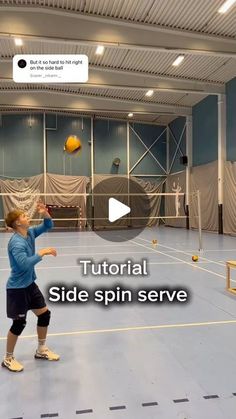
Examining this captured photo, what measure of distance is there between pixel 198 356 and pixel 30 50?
13.1m

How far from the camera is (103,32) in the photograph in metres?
11.9

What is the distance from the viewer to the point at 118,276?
23.1ft

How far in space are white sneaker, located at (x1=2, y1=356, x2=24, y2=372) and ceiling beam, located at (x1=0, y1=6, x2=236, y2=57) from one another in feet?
34.3

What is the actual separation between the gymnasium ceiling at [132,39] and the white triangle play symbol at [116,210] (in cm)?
798

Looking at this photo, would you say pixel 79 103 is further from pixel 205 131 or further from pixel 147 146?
pixel 205 131

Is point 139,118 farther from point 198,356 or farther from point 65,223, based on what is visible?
point 198,356

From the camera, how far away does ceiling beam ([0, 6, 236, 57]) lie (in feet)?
37.1

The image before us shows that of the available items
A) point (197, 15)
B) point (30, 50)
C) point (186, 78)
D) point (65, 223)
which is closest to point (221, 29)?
point (197, 15)

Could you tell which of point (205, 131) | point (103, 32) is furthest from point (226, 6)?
point (205, 131)

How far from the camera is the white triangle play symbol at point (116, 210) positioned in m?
23.1

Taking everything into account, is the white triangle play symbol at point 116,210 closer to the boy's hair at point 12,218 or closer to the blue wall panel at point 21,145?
the blue wall panel at point 21,145

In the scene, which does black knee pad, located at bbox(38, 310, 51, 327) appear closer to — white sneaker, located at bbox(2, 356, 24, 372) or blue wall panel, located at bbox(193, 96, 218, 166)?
→ white sneaker, located at bbox(2, 356, 24, 372)

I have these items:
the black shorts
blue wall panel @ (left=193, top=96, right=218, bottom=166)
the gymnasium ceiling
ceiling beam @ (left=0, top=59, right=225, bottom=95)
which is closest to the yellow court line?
the black shorts

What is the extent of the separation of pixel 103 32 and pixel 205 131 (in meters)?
8.78
